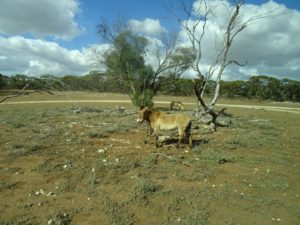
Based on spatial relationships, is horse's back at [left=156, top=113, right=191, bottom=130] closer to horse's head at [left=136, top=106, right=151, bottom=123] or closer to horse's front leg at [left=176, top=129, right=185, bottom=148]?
horse's front leg at [left=176, top=129, right=185, bottom=148]

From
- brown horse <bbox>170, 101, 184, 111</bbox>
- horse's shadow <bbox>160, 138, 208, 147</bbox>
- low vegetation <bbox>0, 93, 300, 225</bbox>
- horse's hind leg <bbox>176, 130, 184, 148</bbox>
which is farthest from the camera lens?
brown horse <bbox>170, 101, 184, 111</bbox>

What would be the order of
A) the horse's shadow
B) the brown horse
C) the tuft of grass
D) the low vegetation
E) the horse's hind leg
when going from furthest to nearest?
the brown horse < the tuft of grass < the horse's shadow < the horse's hind leg < the low vegetation

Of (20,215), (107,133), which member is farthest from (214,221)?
(107,133)

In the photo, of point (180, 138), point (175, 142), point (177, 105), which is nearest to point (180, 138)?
point (180, 138)

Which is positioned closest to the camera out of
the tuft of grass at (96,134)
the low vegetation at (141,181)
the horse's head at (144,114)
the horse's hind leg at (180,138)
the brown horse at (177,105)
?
the low vegetation at (141,181)

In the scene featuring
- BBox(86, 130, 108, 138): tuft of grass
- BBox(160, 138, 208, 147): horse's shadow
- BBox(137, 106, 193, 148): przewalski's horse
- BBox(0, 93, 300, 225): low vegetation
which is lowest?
BBox(0, 93, 300, 225): low vegetation

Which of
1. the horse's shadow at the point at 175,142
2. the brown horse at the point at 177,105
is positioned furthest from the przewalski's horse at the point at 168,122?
the brown horse at the point at 177,105

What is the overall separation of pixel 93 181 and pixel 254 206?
140 inches

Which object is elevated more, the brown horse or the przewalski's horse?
the przewalski's horse

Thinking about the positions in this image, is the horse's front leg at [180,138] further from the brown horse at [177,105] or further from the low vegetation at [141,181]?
the brown horse at [177,105]

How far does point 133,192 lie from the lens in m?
6.86

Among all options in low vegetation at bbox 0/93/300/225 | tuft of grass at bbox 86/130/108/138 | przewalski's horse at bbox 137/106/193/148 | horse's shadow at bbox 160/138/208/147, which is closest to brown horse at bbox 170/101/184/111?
horse's shadow at bbox 160/138/208/147

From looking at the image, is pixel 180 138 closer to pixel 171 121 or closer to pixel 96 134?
pixel 171 121

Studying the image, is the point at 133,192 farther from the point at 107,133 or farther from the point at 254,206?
the point at 107,133
